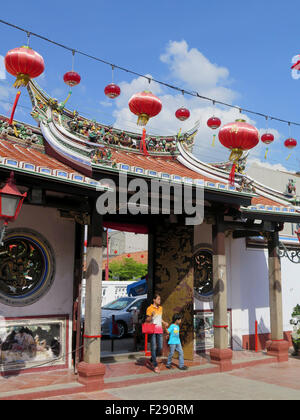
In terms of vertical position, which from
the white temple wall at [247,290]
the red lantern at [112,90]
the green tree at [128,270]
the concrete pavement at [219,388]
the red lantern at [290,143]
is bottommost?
the concrete pavement at [219,388]

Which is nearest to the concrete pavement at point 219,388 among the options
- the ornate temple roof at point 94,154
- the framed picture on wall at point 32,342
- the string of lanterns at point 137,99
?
the framed picture on wall at point 32,342

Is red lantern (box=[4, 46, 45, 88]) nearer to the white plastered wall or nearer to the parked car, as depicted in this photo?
the white plastered wall

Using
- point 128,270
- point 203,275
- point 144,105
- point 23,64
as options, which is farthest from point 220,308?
point 128,270

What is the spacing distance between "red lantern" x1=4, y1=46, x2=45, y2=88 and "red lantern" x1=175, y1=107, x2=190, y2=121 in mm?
4679

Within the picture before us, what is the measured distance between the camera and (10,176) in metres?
6.25

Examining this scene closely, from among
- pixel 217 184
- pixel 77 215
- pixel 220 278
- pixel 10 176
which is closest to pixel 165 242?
pixel 220 278

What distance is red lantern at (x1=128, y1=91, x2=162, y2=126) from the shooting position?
8.66 m

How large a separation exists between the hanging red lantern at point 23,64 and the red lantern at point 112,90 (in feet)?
8.09

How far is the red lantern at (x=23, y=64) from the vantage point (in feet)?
23.5

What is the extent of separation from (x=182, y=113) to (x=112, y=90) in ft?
7.72

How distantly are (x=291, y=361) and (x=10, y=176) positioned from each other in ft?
26.8

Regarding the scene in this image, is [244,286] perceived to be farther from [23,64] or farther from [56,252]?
[23,64]

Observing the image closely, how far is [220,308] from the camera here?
9.17 m

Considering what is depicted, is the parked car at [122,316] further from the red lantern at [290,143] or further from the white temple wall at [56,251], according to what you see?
the red lantern at [290,143]
